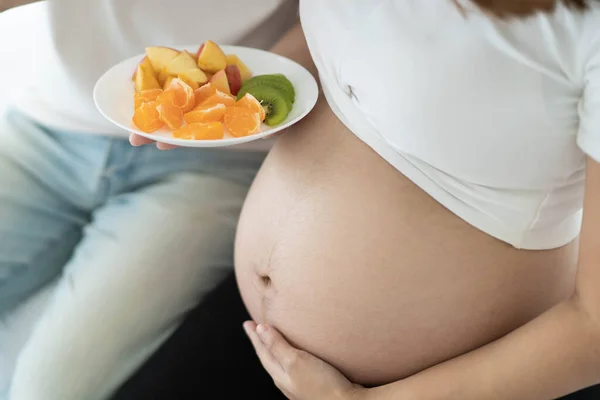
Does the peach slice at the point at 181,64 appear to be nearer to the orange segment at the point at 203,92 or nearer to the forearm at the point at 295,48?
the orange segment at the point at 203,92

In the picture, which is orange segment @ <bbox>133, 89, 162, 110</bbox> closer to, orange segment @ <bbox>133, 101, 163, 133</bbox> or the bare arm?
orange segment @ <bbox>133, 101, 163, 133</bbox>

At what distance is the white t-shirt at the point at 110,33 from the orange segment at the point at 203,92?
241 mm

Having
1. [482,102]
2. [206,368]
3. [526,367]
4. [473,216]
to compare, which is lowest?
[206,368]

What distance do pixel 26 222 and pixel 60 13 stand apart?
34cm

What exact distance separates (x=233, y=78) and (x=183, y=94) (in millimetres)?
94

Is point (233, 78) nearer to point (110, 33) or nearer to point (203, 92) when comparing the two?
point (203, 92)

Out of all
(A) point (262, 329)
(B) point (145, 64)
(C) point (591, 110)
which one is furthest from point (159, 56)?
(C) point (591, 110)

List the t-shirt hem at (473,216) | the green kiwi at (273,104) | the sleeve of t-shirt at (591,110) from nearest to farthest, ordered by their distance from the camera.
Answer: the sleeve of t-shirt at (591,110), the t-shirt hem at (473,216), the green kiwi at (273,104)

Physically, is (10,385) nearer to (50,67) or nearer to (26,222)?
(26,222)

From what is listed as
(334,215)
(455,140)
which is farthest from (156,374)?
(455,140)

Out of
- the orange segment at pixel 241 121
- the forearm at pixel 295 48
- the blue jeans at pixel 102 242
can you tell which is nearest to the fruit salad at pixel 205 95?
the orange segment at pixel 241 121

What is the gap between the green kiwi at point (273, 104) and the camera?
2.77ft

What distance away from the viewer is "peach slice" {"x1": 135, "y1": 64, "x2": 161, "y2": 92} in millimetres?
885

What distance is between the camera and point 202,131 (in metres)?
0.79
